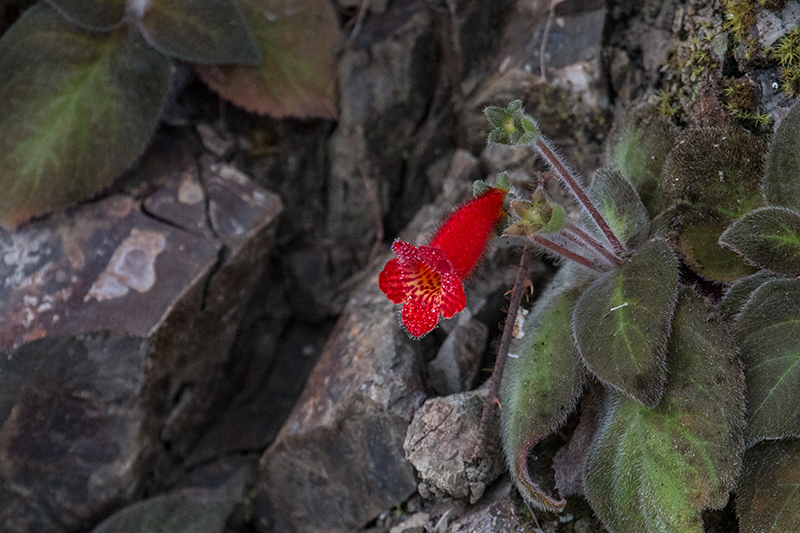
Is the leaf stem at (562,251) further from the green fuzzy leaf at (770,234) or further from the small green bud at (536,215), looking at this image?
the green fuzzy leaf at (770,234)

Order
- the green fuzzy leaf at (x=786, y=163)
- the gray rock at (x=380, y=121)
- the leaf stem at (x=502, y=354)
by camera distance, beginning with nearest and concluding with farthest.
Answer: the green fuzzy leaf at (x=786, y=163) < the leaf stem at (x=502, y=354) < the gray rock at (x=380, y=121)

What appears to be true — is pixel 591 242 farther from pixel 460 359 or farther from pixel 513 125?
pixel 460 359

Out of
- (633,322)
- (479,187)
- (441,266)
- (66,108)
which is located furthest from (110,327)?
(633,322)

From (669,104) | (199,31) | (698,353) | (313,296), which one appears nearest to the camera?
(698,353)

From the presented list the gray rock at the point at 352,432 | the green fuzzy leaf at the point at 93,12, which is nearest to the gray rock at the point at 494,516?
the gray rock at the point at 352,432

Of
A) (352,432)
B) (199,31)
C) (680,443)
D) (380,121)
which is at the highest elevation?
(199,31)

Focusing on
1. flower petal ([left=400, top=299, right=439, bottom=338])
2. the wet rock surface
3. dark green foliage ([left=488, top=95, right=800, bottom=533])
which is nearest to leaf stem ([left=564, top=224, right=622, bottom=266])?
dark green foliage ([left=488, top=95, right=800, bottom=533])
